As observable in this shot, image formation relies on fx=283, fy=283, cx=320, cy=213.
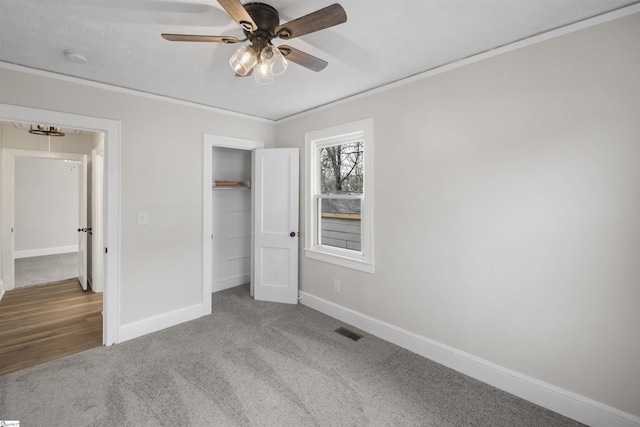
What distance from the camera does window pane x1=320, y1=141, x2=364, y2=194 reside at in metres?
3.23

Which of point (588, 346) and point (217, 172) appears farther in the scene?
point (217, 172)

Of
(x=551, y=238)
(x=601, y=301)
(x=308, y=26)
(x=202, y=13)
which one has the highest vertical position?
(x=202, y=13)

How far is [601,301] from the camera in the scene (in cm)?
173

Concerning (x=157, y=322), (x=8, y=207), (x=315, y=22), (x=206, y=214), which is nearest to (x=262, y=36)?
(x=315, y=22)

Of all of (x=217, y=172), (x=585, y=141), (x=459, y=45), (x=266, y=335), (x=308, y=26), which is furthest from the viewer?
(x=217, y=172)

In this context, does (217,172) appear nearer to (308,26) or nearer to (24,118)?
(24,118)

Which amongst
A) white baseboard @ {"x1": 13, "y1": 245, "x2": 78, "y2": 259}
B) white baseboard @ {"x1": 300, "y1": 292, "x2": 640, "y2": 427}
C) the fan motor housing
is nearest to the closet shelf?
white baseboard @ {"x1": 300, "y1": 292, "x2": 640, "y2": 427}

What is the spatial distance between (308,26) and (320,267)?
2.67m

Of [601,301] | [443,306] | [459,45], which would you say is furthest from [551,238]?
[459,45]

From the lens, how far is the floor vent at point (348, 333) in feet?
9.46

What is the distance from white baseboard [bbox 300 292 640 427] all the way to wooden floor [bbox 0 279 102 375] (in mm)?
2846

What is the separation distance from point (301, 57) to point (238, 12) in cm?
49

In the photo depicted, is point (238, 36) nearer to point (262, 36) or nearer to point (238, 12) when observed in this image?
point (262, 36)

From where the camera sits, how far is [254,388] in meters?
2.12
